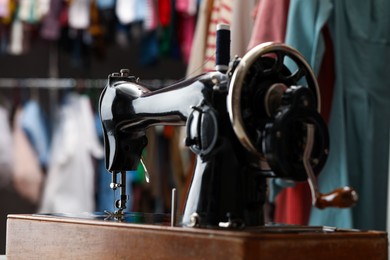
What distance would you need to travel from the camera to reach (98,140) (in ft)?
13.0

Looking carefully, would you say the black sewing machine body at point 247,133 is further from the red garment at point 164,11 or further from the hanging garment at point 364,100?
the red garment at point 164,11

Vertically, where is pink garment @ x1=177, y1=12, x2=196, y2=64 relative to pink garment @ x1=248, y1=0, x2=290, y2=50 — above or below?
above

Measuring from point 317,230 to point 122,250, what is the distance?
0.93 ft

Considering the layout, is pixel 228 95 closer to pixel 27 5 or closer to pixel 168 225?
pixel 168 225

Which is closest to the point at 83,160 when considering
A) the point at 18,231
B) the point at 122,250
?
the point at 18,231

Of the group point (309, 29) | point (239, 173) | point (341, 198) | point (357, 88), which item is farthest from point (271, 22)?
point (341, 198)

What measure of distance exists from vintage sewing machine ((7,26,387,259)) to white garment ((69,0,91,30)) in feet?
8.86

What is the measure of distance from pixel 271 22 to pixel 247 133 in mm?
1121

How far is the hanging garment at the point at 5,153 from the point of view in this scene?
13.1 ft

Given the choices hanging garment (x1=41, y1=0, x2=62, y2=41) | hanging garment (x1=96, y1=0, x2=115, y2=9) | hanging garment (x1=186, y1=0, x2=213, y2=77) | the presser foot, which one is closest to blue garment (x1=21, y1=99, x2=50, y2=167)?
hanging garment (x1=41, y1=0, x2=62, y2=41)

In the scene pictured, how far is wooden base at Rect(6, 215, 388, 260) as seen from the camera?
1.14 metres

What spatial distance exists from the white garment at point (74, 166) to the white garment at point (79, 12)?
35 centimetres

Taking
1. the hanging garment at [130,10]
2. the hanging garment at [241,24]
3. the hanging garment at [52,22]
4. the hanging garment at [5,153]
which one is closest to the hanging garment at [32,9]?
the hanging garment at [52,22]

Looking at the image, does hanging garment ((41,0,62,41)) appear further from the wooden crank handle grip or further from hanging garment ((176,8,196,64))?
the wooden crank handle grip
